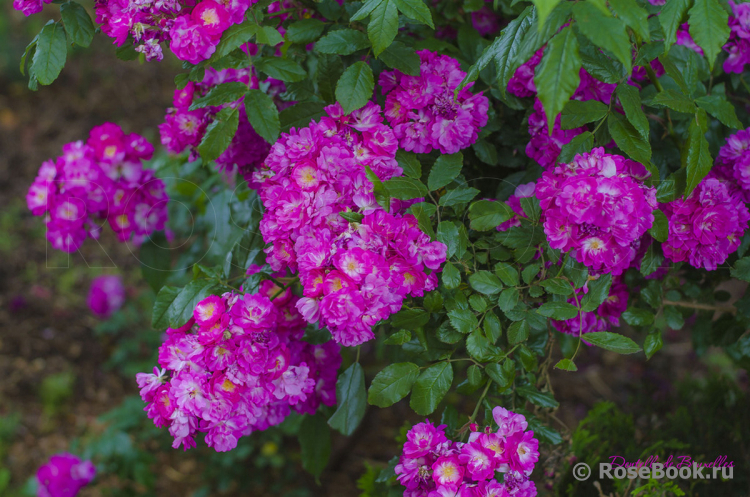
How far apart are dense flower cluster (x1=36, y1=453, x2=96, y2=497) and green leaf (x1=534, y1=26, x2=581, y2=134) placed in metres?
1.73

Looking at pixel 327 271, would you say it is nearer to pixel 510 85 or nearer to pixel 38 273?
pixel 510 85

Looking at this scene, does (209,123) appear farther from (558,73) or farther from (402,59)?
(558,73)

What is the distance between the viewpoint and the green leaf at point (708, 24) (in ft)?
2.43

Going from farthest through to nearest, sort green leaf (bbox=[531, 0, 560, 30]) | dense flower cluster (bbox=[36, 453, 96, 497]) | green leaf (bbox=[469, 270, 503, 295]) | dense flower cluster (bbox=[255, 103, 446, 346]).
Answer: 1. dense flower cluster (bbox=[36, 453, 96, 497])
2. green leaf (bbox=[469, 270, 503, 295])
3. dense flower cluster (bbox=[255, 103, 446, 346])
4. green leaf (bbox=[531, 0, 560, 30])

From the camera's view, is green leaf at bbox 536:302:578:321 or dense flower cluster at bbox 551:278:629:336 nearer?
green leaf at bbox 536:302:578:321

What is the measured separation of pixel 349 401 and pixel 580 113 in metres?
0.62

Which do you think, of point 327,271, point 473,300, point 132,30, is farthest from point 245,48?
point 473,300

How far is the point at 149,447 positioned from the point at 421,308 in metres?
1.62

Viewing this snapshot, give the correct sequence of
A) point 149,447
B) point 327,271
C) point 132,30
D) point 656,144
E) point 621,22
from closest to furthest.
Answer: point 621,22 → point 327,271 → point 132,30 → point 656,144 → point 149,447

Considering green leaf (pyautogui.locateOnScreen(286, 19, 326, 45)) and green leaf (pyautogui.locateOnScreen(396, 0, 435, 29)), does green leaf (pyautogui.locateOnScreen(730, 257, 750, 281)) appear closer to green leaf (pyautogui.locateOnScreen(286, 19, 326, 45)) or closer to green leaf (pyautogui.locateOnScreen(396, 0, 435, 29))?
green leaf (pyautogui.locateOnScreen(396, 0, 435, 29))

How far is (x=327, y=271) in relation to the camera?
2.67 ft

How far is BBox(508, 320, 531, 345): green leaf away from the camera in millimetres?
912

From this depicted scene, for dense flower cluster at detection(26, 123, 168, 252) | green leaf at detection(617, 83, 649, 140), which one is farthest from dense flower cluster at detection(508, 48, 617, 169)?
dense flower cluster at detection(26, 123, 168, 252)

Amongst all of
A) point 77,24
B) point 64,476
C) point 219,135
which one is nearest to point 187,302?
point 219,135
